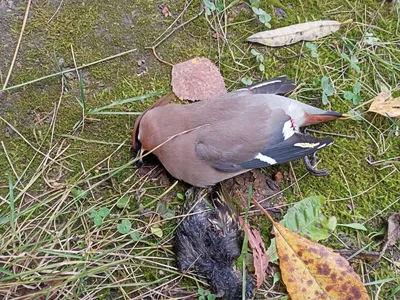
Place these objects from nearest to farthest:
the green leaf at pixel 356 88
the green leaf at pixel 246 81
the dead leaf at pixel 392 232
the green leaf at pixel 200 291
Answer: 1. the green leaf at pixel 200 291
2. the dead leaf at pixel 392 232
3. the green leaf at pixel 246 81
4. the green leaf at pixel 356 88

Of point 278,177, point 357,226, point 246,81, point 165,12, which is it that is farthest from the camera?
point 165,12

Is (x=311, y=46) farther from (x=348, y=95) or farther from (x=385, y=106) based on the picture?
(x=385, y=106)

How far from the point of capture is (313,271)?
3398 millimetres

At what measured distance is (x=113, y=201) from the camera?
348 cm

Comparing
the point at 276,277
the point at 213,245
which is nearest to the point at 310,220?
the point at 276,277

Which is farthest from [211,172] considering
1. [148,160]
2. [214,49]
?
[214,49]

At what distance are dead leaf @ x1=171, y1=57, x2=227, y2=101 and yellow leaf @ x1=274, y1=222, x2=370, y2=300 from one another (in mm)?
1040

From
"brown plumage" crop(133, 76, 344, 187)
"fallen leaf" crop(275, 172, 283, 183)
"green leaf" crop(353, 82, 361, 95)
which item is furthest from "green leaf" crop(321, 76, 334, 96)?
"fallen leaf" crop(275, 172, 283, 183)

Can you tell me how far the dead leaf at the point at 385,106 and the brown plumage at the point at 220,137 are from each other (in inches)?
20.0

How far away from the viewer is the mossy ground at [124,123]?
3.34 meters

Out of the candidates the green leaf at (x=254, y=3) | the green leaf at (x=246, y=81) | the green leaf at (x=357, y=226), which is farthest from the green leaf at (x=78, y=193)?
the green leaf at (x=254, y=3)

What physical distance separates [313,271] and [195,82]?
1.47 m

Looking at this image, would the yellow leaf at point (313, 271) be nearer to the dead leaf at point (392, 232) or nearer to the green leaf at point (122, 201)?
the dead leaf at point (392, 232)

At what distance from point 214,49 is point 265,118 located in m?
0.72
